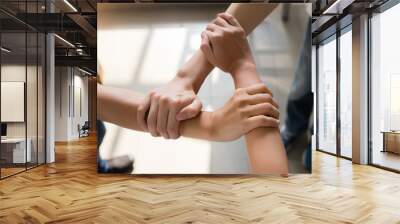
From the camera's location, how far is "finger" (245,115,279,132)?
5.93 m

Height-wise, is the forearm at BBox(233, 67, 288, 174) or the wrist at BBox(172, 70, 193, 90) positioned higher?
the wrist at BBox(172, 70, 193, 90)

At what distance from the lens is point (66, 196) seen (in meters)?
4.93

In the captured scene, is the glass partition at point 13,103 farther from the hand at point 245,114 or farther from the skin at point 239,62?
the hand at point 245,114

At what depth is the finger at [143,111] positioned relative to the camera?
6.09m

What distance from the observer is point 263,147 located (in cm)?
612

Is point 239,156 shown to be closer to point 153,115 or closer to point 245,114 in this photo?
point 245,114

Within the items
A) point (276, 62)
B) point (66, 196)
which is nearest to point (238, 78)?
point (276, 62)

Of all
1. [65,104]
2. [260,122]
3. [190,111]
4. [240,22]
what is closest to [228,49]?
[240,22]

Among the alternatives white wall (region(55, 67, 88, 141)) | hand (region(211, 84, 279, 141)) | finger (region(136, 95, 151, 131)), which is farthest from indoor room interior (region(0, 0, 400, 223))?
white wall (region(55, 67, 88, 141))

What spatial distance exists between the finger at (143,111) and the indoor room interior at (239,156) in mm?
904

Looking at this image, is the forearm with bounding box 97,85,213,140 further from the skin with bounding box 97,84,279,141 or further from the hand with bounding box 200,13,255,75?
the hand with bounding box 200,13,255,75

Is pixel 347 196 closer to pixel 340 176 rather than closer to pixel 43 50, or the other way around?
pixel 340 176

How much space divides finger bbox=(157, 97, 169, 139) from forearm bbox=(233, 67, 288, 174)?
1182 millimetres

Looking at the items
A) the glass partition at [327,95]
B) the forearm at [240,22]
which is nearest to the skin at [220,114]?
the forearm at [240,22]
